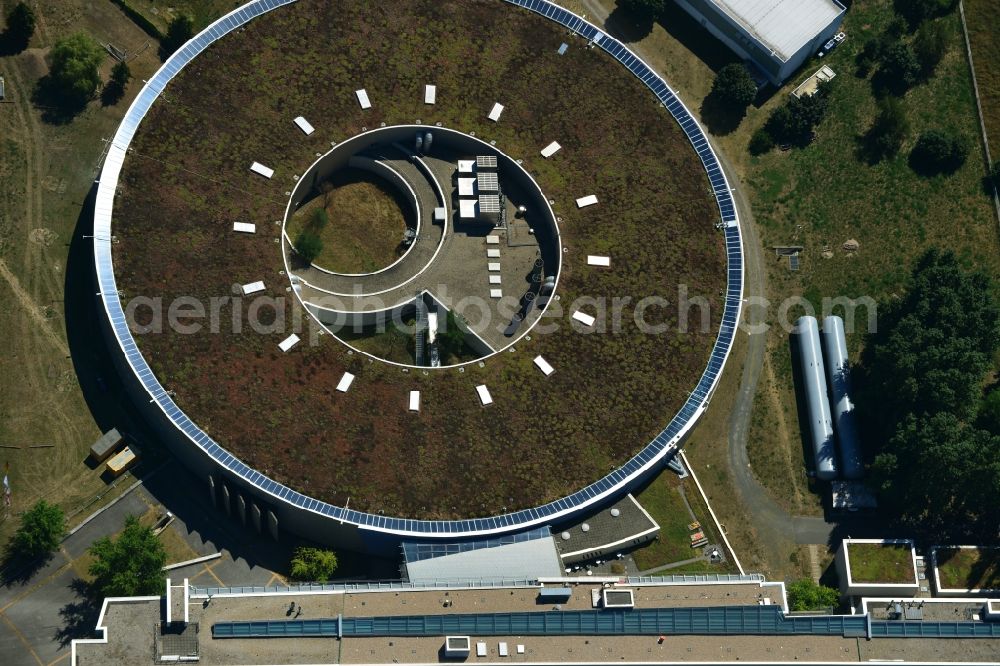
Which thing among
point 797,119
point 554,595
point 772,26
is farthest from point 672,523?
point 772,26

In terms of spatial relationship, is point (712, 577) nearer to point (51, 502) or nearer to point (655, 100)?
point (655, 100)

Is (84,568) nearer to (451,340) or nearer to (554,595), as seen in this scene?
(451,340)

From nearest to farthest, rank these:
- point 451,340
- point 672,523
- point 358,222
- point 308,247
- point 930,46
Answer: point 672,523 → point 451,340 → point 308,247 → point 358,222 → point 930,46

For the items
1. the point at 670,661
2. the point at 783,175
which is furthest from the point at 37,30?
the point at 670,661

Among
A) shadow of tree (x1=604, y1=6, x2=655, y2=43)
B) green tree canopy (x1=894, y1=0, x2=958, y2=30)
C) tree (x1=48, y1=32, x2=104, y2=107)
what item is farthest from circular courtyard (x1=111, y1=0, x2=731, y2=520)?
green tree canopy (x1=894, y1=0, x2=958, y2=30)

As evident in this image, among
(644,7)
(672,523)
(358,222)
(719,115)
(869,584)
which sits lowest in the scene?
(869,584)

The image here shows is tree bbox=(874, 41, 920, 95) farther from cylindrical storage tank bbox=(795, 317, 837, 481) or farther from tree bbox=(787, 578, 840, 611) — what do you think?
tree bbox=(787, 578, 840, 611)

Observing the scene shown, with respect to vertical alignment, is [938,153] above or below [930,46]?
below
